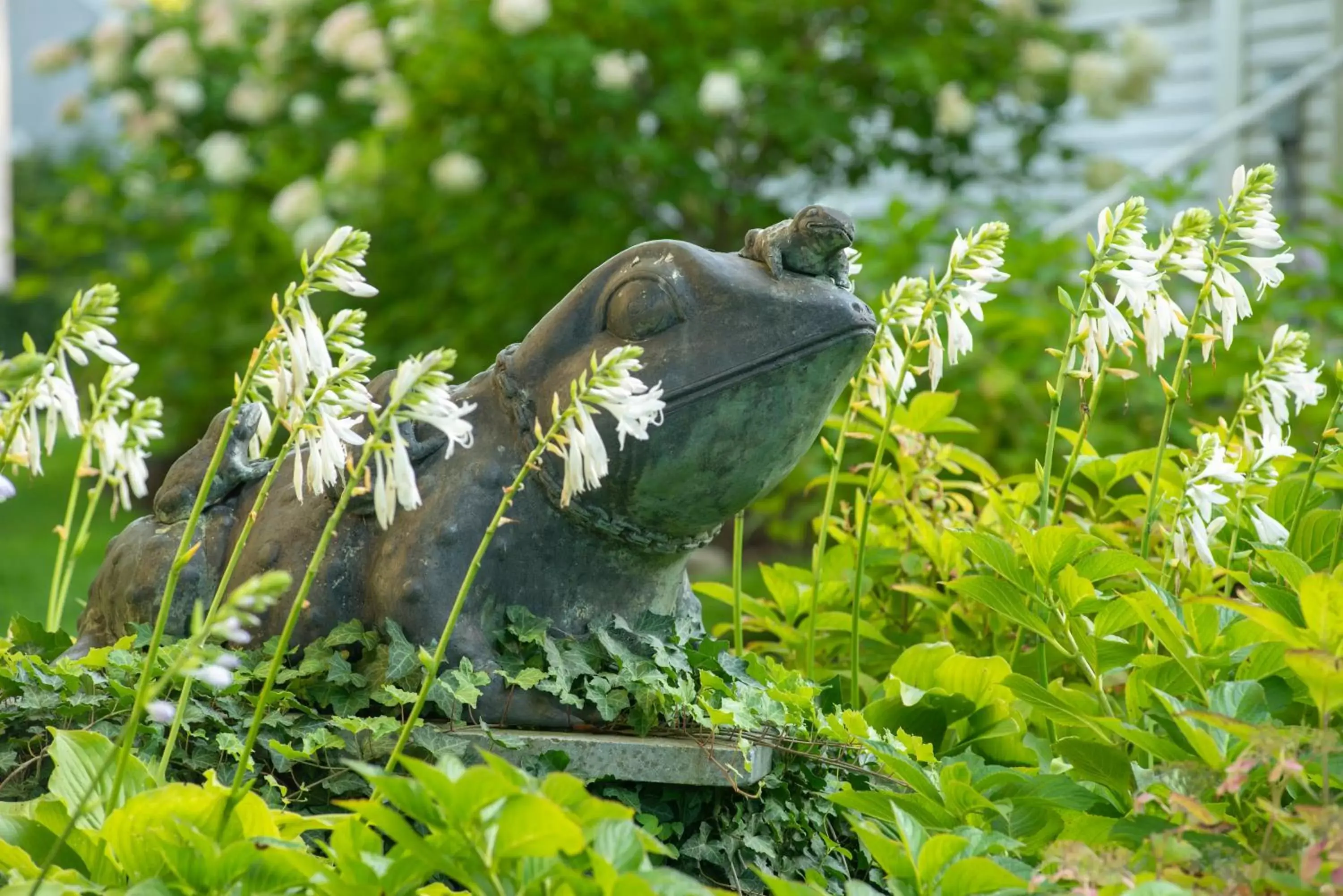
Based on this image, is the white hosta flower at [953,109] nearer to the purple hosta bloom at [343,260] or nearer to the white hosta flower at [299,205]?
the white hosta flower at [299,205]

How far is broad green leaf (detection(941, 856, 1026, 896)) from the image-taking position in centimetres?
153

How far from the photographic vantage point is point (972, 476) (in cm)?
439

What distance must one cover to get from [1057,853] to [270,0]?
295 inches

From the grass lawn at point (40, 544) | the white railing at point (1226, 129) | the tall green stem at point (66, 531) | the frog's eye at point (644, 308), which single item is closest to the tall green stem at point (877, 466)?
the frog's eye at point (644, 308)

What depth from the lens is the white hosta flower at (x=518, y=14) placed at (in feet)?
20.7

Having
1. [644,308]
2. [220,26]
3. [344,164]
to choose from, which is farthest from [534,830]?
[220,26]

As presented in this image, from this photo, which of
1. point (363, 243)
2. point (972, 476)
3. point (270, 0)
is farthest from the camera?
point (270, 0)

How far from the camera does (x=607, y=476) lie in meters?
1.96

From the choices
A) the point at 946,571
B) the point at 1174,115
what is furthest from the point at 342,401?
the point at 1174,115

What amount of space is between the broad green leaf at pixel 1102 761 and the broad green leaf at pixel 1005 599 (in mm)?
157

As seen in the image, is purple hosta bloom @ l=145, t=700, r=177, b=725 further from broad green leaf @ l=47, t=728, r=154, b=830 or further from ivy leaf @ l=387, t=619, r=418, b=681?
ivy leaf @ l=387, t=619, r=418, b=681

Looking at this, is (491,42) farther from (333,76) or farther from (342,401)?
(342,401)

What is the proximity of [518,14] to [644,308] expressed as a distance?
4.63m

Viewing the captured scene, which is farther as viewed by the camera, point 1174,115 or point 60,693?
point 1174,115
